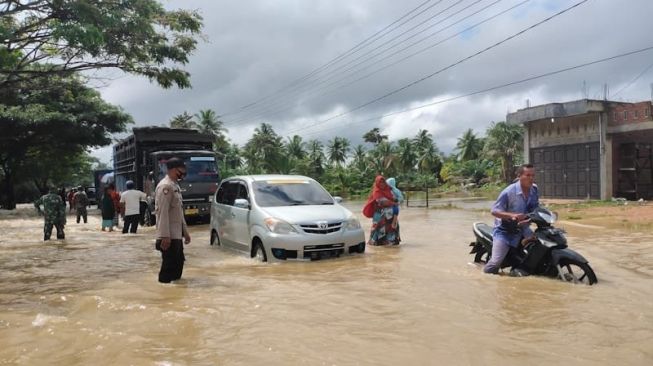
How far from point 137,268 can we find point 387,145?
206 feet

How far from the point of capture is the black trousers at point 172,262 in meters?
6.66

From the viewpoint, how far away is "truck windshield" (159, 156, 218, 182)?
17.8 metres

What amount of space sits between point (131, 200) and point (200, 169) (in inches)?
132

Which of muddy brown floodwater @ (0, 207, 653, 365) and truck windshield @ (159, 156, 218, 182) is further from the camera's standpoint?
truck windshield @ (159, 156, 218, 182)

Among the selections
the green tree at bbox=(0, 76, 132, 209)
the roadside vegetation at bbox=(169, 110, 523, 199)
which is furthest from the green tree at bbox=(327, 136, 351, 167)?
the green tree at bbox=(0, 76, 132, 209)

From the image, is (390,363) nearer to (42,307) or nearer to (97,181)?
(42,307)

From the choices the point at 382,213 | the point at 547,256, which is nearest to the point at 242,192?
the point at 382,213

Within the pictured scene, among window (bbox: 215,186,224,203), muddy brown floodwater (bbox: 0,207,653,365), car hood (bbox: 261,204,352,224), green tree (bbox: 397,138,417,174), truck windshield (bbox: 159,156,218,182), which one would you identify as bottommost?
muddy brown floodwater (bbox: 0,207,653,365)

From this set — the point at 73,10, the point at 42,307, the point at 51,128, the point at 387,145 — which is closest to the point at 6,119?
the point at 51,128

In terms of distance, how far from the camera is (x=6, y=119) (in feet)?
92.0

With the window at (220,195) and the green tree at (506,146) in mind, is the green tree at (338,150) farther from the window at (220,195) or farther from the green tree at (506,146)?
the window at (220,195)

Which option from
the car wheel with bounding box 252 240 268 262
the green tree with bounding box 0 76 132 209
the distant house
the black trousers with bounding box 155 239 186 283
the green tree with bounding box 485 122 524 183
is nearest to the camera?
the black trousers with bounding box 155 239 186 283

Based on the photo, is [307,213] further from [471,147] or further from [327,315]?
[471,147]

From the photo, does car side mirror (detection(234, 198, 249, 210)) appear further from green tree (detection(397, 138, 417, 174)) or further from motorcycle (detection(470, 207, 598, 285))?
green tree (detection(397, 138, 417, 174))
